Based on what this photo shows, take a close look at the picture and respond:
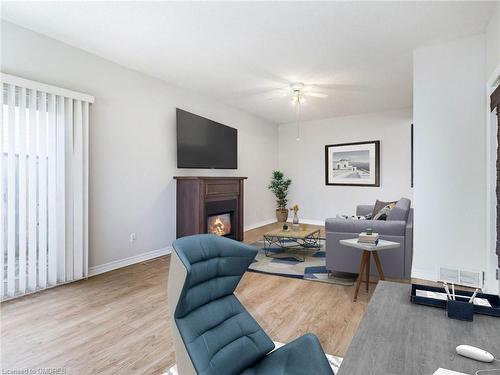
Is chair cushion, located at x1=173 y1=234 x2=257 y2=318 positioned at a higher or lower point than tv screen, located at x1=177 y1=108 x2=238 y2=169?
lower

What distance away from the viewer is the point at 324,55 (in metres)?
3.69

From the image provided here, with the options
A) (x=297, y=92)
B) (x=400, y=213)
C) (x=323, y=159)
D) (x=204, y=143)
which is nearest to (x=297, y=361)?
(x=400, y=213)

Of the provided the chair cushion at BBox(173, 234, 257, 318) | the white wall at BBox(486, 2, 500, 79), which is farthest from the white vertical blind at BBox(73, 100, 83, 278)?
the white wall at BBox(486, 2, 500, 79)

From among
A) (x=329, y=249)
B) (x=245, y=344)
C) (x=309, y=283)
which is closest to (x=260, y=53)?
(x=329, y=249)

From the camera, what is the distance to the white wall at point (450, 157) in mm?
3244

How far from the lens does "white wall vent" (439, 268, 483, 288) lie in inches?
128

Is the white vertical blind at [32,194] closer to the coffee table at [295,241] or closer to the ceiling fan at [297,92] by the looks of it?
the coffee table at [295,241]

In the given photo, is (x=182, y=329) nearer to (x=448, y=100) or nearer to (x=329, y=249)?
(x=329, y=249)

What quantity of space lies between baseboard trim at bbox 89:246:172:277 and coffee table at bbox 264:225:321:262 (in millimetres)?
1632

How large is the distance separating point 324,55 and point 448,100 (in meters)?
1.49

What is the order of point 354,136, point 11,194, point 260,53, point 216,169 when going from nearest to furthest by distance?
1. point 11,194
2. point 260,53
3. point 216,169
4. point 354,136

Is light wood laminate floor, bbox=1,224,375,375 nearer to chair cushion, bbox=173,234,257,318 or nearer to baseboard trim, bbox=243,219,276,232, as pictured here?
chair cushion, bbox=173,234,257,318

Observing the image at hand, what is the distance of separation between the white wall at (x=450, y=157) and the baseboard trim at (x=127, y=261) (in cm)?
347

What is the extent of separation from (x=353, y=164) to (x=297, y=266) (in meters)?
3.95
